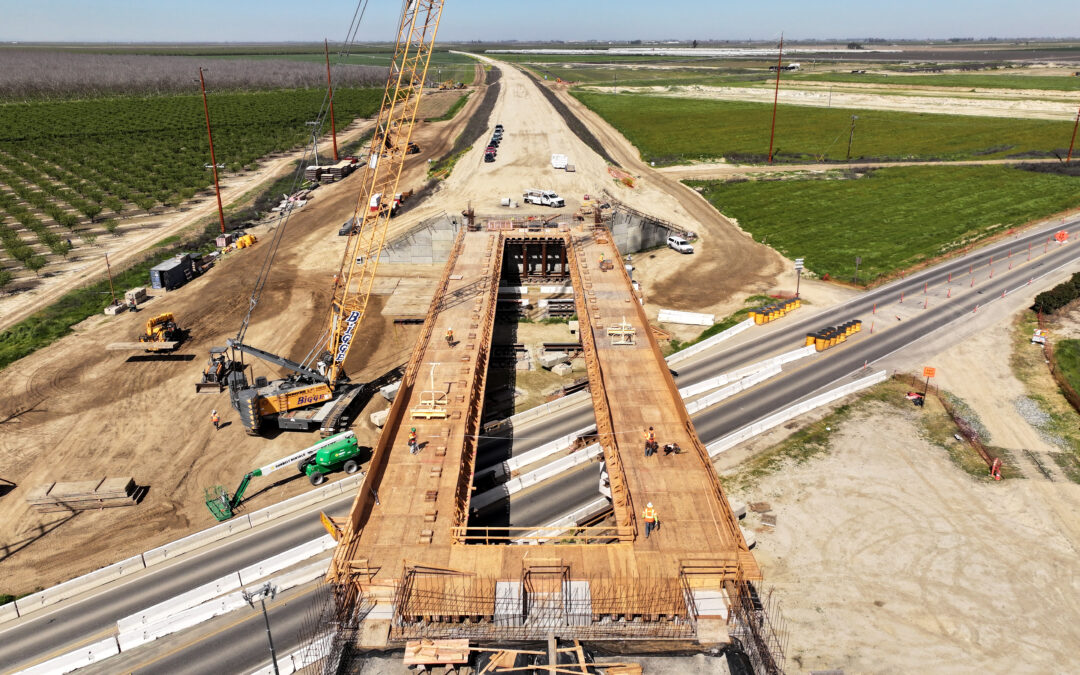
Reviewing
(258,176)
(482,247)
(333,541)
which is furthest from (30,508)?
(258,176)


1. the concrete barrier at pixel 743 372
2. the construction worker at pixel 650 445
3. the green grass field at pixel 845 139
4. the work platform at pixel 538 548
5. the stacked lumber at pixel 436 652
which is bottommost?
the concrete barrier at pixel 743 372

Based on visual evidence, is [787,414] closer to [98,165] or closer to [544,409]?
[544,409]

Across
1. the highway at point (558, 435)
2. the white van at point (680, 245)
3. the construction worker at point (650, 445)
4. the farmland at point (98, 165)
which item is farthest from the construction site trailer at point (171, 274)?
the construction worker at point (650, 445)

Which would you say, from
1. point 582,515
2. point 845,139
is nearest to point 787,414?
point 582,515

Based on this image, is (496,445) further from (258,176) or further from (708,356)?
(258,176)

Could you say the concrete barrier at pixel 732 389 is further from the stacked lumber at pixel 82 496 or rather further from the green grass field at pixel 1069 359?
the stacked lumber at pixel 82 496

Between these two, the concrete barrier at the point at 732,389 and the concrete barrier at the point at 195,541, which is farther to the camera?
the concrete barrier at the point at 732,389

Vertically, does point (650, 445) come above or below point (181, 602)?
above
